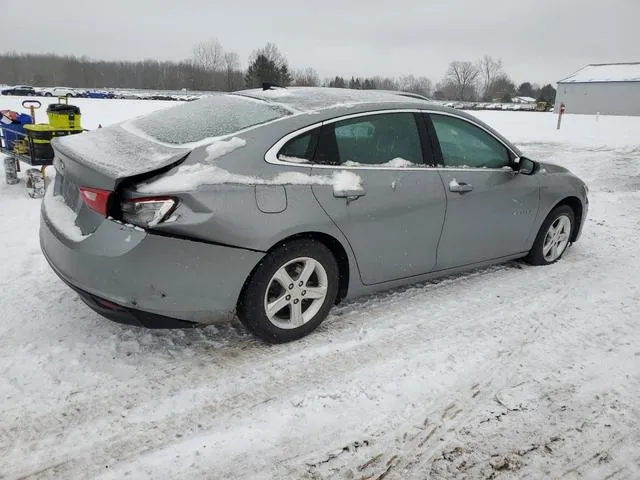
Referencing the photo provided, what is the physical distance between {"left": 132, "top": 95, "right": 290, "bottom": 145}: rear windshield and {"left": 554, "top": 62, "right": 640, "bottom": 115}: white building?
6118cm

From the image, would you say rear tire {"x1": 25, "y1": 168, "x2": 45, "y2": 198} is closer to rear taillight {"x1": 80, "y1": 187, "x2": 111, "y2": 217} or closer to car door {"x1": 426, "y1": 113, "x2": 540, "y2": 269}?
rear taillight {"x1": 80, "y1": 187, "x2": 111, "y2": 217}

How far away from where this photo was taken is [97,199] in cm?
274

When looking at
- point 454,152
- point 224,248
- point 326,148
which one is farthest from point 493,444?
point 454,152

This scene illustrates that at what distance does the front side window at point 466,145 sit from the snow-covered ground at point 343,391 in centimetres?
110

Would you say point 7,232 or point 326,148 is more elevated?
point 326,148

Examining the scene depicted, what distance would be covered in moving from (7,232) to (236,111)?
11.1 feet

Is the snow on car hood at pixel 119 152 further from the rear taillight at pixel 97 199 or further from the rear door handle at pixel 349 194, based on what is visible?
the rear door handle at pixel 349 194

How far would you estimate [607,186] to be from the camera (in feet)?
31.0

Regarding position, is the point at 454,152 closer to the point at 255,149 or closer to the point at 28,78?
the point at 255,149

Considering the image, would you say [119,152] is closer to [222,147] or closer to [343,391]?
[222,147]

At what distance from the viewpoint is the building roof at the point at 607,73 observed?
194 ft

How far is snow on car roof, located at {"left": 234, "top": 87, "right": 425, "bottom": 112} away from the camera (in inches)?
135

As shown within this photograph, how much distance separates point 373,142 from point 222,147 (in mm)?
1127

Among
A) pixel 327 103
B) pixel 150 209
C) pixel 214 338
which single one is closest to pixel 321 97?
pixel 327 103
